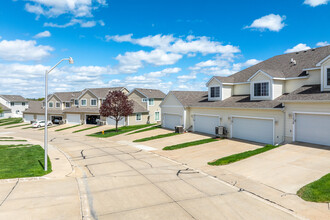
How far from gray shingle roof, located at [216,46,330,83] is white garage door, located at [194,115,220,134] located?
4.58 m

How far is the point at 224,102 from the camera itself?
87.1 feet

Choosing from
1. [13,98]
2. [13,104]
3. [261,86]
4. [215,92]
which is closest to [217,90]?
[215,92]

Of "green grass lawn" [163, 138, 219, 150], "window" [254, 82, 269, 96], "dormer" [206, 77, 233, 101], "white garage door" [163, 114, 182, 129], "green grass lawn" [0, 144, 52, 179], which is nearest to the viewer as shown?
"green grass lawn" [0, 144, 52, 179]

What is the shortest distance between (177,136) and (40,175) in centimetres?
1694

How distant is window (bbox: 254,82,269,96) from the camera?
22855 millimetres

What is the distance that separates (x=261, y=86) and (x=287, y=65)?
4151mm

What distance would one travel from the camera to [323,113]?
16.7 m

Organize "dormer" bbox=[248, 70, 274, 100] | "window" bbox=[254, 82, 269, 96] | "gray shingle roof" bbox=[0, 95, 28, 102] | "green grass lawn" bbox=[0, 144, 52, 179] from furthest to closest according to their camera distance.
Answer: "gray shingle roof" bbox=[0, 95, 28, 102]
"window" bbox=[254, 82, 269, 96]
"dormer" bbox=[248, 70, 274, 100]
"green grass lawn" bbox=[0, 144, 52, 179]

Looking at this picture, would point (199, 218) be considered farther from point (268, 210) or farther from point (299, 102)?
point (299, 102)

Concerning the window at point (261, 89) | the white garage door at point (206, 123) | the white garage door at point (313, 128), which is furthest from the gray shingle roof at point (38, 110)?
the white garage door at point (313, 128)

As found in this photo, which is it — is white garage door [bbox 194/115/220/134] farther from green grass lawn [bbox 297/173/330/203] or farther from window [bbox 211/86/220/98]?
green grass lawn [bbox 297/173/330/203]

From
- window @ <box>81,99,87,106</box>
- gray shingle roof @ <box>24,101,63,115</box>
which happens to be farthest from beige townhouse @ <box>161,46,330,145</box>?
gray shingle roof @ <box>24,101,63,115</box>

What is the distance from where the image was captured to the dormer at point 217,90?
27.9 m

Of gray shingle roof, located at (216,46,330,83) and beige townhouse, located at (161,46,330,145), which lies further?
gray shingle roof, located at (216,46,330,83)
